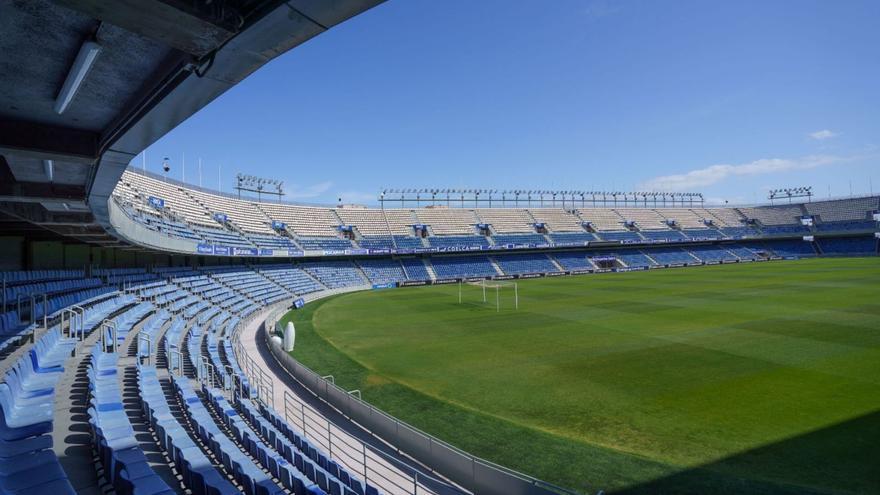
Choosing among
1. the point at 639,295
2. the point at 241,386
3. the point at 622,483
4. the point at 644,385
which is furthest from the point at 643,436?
the point at 639,295

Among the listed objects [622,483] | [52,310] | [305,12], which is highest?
[305,12]

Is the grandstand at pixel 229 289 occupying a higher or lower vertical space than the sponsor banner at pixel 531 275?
higher

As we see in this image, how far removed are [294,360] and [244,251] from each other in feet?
76.9

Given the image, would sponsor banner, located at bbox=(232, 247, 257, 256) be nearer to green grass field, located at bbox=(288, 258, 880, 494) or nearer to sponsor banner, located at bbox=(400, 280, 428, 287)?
green grass field, located at bbox=(288, 258, 880, 494)

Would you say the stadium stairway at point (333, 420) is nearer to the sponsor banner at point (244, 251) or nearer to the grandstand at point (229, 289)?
the grandstand at point (229, 289)

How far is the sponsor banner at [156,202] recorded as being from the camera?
34656 mm

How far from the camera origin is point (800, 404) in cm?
1248

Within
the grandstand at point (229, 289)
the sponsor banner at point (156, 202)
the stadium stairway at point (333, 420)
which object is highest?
the sponsor banner at point (156, 202)

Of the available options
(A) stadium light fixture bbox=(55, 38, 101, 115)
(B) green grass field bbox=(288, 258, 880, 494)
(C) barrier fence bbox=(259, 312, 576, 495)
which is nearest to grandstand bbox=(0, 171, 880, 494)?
(C) barrier fence bbox=(259, 312, 576, 495)

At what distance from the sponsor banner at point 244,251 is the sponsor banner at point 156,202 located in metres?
6.64

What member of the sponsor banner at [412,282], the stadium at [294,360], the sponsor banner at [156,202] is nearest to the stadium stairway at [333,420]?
the stadium at [294,360]

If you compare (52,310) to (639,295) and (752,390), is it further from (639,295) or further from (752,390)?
(639,295)

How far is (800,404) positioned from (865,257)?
8019cm

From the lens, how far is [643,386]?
14.5m
